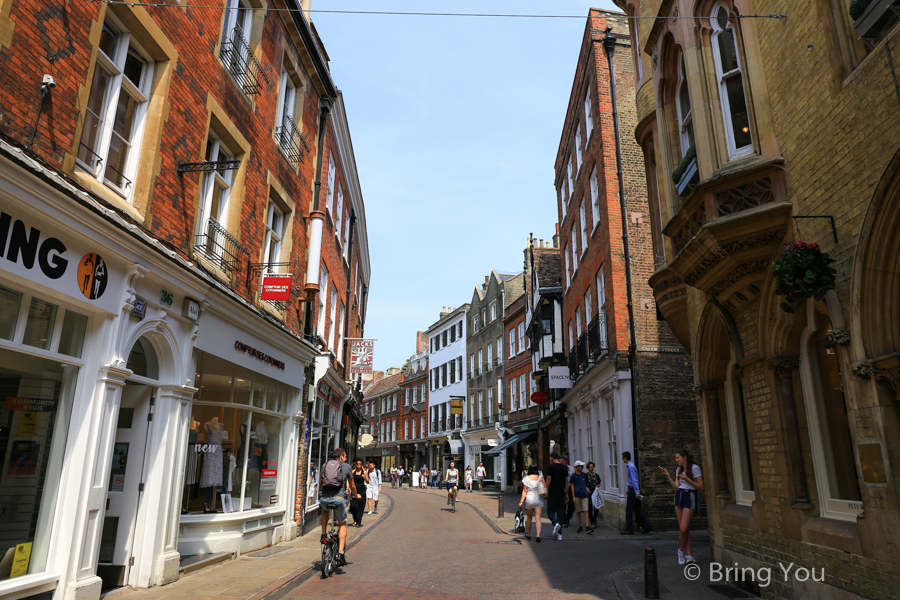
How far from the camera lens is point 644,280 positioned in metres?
17.0

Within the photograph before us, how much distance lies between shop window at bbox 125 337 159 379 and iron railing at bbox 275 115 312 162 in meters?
6.14

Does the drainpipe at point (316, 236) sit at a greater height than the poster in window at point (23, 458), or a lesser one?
greater

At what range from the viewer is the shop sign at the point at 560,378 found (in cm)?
2162

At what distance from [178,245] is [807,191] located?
799 cm

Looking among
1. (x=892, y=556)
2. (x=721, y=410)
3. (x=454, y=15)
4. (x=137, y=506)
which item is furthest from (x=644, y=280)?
(x=137, y=506)

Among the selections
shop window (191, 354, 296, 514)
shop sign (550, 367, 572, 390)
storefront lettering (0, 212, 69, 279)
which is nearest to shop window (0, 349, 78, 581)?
storefront lettering (0, 212, 69, 279)

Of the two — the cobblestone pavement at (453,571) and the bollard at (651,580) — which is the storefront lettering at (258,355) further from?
the bollard at (651,580)

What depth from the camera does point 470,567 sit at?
32.1 feet

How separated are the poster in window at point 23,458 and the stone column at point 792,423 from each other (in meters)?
8.13

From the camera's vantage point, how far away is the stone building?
5254 millimetres

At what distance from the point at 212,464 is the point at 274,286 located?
10.7ft

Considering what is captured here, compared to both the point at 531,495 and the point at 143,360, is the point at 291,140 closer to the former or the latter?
the point at 143,360

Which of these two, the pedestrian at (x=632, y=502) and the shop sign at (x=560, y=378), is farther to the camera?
the shop sign at (x=560, y=378)

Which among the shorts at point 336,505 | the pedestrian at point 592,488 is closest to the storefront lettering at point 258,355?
the shorts at point 336,505
